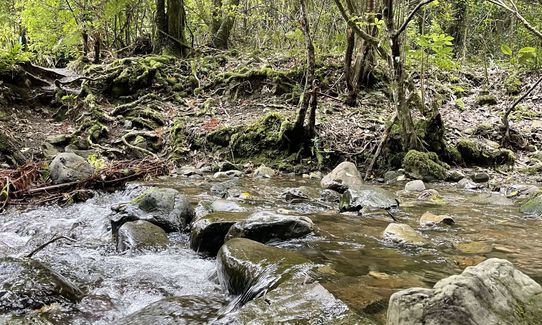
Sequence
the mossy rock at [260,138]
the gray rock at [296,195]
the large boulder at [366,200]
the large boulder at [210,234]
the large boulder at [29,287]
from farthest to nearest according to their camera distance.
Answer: the mossy rock at [260,138]
the gray rock at [296,195]
the large boulder at [366,200]
the large boulder at [210,234]
the large boulder at [29,287]

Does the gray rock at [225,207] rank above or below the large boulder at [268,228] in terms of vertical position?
below

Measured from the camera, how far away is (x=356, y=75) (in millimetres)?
10125

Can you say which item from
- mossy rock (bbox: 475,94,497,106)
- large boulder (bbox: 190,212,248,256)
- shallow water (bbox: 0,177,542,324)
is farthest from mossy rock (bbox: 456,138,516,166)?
large boulder (bbox: 190,212,248,256)

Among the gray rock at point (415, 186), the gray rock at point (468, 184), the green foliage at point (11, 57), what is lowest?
the gray rock at point (468, 184)

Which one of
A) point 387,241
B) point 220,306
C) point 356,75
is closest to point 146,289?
point 220,306

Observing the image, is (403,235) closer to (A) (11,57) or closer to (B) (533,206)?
(B) (533,206)

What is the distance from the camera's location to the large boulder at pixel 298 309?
2.20 metres

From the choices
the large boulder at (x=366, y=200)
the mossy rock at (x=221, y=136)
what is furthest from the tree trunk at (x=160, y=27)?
the large boulder at (x=366, y=200)

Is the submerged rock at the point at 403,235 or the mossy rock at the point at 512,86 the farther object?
the mossy rock at the point at 512,86

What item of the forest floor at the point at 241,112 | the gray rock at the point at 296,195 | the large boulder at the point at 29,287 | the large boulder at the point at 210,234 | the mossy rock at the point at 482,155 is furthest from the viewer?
the forest floor at the point at 241,112

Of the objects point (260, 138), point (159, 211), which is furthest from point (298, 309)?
point (260, 138)

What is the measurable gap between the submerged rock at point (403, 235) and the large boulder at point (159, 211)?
214 centimetres

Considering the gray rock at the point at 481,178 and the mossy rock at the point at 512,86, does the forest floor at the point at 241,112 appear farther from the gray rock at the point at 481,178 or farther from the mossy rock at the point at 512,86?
the gray rock at the point at 481,178

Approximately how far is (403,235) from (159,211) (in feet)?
8.29
